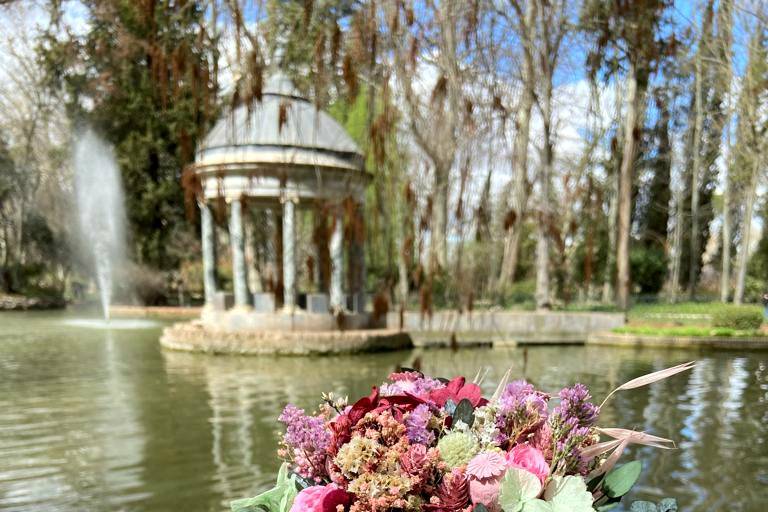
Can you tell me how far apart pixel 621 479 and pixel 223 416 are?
23.8 feet

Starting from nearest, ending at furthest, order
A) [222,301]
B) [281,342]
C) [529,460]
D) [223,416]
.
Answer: [529,460] → [223,416] → [281,342] → [222,301]

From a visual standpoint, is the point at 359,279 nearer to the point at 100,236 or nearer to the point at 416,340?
the point at 416,340

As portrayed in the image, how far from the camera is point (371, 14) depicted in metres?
3.51

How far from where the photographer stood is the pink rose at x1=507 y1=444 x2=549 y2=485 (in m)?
1.37

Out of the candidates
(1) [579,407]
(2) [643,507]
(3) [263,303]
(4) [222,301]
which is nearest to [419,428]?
(1) [579,407]

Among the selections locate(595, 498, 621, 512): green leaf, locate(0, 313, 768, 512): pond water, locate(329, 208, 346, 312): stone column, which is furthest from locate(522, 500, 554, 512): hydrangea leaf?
locate(329, 208, 346, 312): stone column

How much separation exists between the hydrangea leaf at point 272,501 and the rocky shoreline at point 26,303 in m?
31.9

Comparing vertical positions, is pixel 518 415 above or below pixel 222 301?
above

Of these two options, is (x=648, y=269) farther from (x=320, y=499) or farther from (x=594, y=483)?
(x=320, y=499)

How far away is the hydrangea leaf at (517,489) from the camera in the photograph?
1.32 metres

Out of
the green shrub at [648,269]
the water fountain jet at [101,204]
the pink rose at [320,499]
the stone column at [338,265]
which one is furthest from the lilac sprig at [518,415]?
the water fountain jet at [101,204]

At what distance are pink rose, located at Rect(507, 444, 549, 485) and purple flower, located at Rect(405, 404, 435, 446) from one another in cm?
18

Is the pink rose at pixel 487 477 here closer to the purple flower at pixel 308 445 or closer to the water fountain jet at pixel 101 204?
the purple flower at pixel 308 445

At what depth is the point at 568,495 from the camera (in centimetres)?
131
